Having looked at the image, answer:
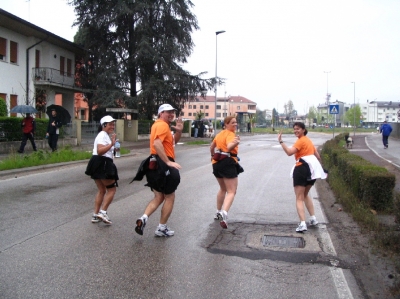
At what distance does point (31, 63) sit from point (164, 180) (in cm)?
2743

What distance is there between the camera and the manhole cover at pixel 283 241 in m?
5.94

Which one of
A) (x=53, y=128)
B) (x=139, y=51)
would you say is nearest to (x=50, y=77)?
(x=139, y=51)

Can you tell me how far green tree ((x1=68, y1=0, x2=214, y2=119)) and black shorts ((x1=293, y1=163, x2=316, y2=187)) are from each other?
26.2 m

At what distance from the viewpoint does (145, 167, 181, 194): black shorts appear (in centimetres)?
590

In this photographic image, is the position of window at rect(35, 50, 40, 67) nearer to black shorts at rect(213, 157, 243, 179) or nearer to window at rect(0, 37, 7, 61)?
window at rect(0, 37, 7, 61)

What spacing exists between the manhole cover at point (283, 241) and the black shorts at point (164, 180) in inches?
57.7

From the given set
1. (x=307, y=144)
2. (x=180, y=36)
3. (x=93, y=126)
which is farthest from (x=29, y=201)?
(x=180, y=36)

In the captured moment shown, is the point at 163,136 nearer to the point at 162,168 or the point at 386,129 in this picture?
the point at 162,168

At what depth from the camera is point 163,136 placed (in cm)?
591

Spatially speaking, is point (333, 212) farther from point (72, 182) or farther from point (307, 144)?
point (72, 182)

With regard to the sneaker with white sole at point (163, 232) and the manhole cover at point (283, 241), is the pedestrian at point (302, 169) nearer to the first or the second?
the manhole cover at point (283, 241)

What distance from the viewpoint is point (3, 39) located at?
27.0 metres

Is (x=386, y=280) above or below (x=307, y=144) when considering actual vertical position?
below

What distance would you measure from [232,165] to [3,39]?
Result: 24748mm
